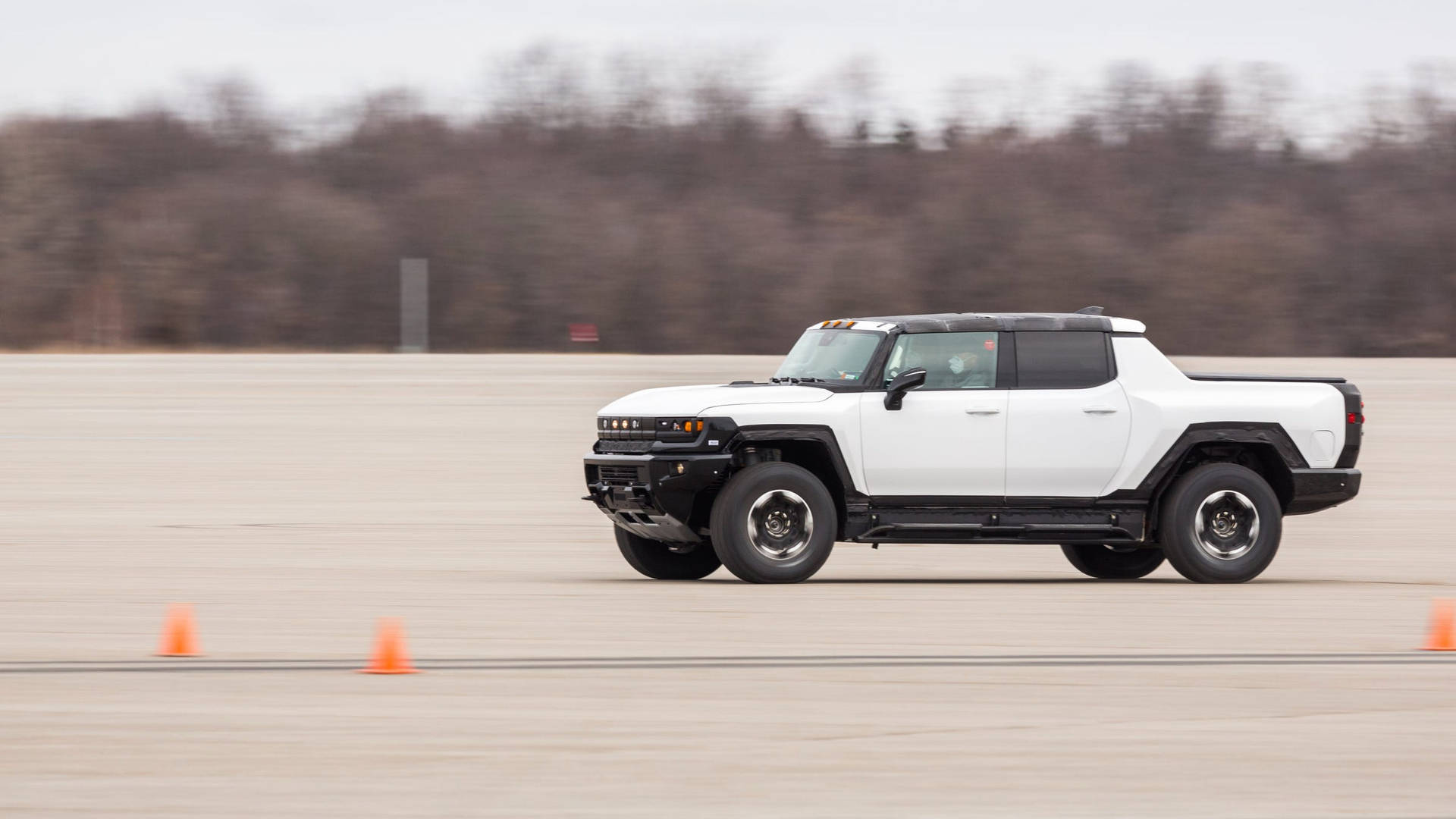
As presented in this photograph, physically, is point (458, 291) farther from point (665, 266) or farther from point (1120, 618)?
point (1120, 618)

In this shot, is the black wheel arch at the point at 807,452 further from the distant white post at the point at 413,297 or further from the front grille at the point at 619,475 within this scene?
the distant white post at the point at 413,297

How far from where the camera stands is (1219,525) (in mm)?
13320

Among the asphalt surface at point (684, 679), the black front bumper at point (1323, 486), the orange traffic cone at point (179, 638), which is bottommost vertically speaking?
the asphalt surface at point (684, 679)

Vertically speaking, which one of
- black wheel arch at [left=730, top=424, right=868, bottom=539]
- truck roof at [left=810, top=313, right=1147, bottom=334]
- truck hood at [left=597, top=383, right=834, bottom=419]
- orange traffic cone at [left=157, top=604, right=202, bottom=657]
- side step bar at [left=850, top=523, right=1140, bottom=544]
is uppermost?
truck roof at [left=810, top=313, right=1147, bottom=334]

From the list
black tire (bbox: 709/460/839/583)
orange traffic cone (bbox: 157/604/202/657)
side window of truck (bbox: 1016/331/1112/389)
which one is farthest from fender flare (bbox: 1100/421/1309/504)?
orange traffic cone (bbox: 157/604/202/657)

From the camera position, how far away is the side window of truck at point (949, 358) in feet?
43.0

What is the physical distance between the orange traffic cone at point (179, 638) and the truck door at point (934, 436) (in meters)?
4.59

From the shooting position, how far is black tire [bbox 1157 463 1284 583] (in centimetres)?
1317

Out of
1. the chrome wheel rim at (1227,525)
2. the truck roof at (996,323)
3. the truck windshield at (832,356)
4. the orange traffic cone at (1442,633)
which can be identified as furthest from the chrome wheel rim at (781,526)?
the orange traffic cone at (1442,633)

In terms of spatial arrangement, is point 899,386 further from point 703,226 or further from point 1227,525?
point 703,226

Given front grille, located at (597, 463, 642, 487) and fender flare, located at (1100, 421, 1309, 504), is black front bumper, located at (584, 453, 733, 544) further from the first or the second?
fender flare, located at (1100, 421, 1309, 504)

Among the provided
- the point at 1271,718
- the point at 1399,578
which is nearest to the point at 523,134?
the point at 1399,578

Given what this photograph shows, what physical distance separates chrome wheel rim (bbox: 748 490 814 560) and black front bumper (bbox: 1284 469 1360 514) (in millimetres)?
3225

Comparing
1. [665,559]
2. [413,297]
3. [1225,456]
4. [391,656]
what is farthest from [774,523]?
[413,297]
